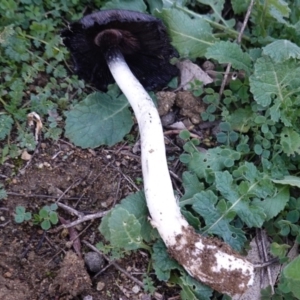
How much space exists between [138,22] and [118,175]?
740mm

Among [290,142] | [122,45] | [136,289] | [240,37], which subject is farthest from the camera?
[240,37]

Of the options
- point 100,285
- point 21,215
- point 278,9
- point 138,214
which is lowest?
point 100,285

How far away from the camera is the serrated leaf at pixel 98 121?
2.72 metres

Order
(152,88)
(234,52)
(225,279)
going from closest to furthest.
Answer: (225,279), (234,52), (152,88)

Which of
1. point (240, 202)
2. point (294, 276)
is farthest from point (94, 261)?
point (294, 276)

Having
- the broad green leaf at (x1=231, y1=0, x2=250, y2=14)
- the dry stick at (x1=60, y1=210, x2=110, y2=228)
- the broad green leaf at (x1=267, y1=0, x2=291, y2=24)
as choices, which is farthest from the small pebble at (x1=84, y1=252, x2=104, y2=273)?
the broad green leaf at (x1=231, y1=0, x2=250, y2=14)

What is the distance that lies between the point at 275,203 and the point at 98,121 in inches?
38.6

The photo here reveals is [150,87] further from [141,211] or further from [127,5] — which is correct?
[141,211]

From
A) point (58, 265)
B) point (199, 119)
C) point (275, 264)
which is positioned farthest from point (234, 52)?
point (58, 265)

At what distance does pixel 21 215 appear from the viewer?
2416 mm

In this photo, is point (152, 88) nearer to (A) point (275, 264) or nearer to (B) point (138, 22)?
(B) point (138, 22)

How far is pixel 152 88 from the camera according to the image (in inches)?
115

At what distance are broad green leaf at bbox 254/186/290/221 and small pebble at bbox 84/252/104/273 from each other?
78 centimetres

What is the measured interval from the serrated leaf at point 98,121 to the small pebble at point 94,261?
0.57 m
